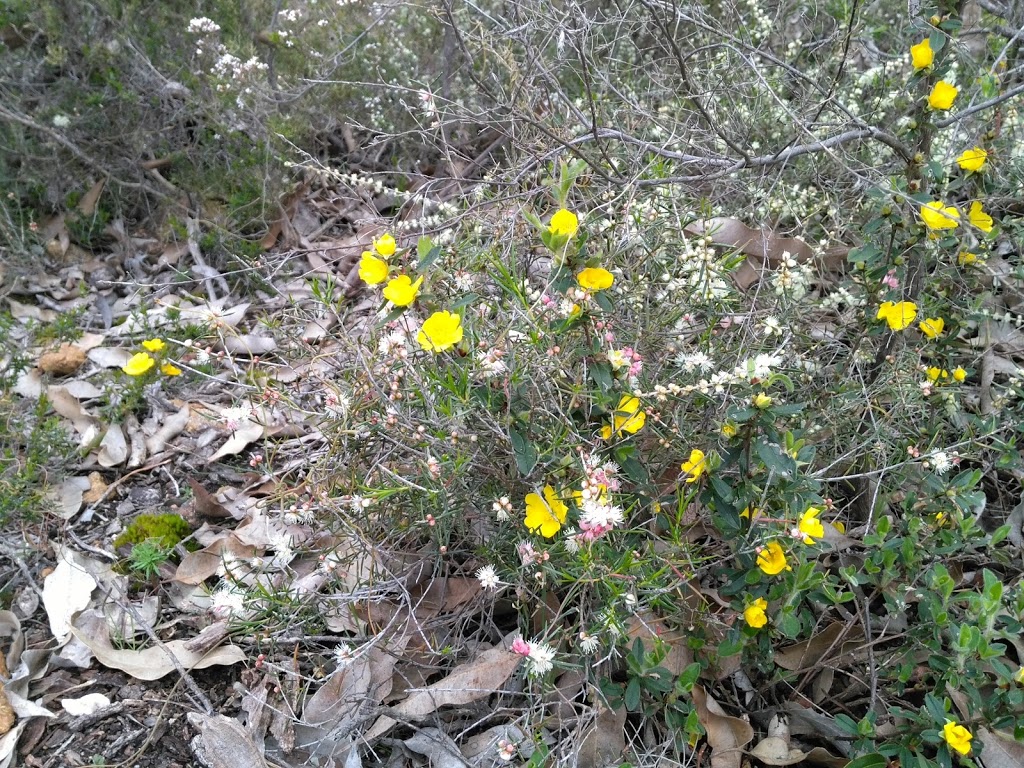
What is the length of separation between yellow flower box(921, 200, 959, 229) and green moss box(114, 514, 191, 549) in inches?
93.6

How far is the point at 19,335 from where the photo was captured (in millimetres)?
3541

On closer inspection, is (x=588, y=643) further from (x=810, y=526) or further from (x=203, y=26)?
(x=203, y=26)

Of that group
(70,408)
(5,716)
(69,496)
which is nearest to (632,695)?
(5,716)

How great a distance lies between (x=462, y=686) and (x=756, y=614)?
0.73 metres

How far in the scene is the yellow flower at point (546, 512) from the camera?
67.9 inches

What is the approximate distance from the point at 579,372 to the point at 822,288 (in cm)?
159

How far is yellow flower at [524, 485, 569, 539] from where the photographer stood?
1.72m

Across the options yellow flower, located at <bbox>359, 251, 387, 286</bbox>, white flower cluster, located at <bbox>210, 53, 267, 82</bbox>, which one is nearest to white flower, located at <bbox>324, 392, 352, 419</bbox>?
yellow flower, located at <bbox>359, 251, 387, 286</bbox>

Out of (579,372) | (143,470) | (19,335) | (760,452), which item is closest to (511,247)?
(579,372)

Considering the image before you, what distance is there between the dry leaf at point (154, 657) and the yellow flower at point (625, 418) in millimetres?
1188

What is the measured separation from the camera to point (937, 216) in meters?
1.99

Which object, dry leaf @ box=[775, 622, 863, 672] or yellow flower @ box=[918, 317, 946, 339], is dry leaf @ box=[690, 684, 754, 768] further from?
yellow flower @ box=[918, 317, 946, 339]

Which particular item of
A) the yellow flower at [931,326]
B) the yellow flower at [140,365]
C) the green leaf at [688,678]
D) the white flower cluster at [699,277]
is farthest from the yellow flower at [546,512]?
the yellow flower at [140,365]

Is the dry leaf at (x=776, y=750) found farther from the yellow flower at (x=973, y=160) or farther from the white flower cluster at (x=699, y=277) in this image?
the yellow flower at (x=973, y=160)
